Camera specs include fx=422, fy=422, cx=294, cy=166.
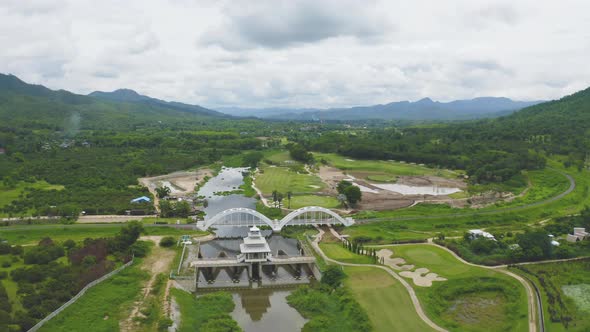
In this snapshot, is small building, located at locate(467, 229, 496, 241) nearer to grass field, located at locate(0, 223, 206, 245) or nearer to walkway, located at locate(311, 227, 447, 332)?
walkway, located at locate(311, 227, 447, 332)

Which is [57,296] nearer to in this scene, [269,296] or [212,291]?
[212,291]

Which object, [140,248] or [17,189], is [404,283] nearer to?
[140,248]

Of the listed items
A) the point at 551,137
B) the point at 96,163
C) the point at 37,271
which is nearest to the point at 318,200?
the point at 37,271

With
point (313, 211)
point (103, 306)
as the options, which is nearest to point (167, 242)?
point (103, 306)

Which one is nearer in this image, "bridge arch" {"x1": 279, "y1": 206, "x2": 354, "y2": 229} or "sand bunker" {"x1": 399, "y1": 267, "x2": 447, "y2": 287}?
"sand bunker" {"x1": 399, "y1": 267, "x2": 447, "y2": 287}

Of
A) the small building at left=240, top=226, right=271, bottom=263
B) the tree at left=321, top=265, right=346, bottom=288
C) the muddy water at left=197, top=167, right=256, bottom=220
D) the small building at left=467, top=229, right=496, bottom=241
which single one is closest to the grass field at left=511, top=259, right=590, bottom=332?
the small building at left=467, top=229, right=496, bottom=241

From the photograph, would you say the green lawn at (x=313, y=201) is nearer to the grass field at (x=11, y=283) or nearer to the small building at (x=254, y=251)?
the small building at (x=254, y=251)
